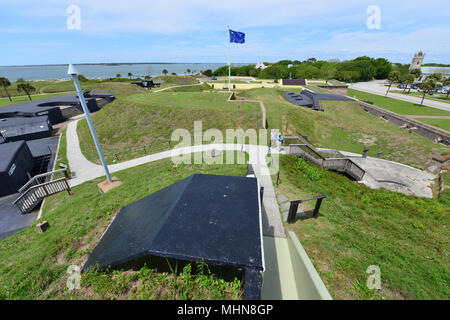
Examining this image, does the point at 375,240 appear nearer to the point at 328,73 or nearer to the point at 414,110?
the point at 414,110

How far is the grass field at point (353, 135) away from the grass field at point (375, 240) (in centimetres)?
1252

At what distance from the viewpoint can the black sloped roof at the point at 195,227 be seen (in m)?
4.26

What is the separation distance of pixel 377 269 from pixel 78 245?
37.3 ft

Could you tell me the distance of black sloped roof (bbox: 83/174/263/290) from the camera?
4.26m

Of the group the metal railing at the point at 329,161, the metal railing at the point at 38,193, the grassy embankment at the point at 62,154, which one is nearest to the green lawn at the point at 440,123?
the metal railing at the point at 329,161

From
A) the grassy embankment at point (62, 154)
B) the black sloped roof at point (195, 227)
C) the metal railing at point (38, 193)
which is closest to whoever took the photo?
the black sloped roof at point (195, 227)

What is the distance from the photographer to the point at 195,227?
4949 millimetres

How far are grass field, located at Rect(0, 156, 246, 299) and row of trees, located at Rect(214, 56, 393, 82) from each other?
99731 millimetres

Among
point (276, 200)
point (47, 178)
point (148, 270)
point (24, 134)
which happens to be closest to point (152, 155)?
point (47, 178)

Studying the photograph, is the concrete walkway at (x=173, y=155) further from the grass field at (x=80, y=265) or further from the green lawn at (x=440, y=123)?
the green lawn at (x=440, y=123)

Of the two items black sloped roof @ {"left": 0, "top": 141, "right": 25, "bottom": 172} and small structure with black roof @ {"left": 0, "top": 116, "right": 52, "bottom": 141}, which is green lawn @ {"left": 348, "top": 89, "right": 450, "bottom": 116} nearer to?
black sloped roof @ {"left": 0, "top": 141, "right": 25, "bottom": 172}

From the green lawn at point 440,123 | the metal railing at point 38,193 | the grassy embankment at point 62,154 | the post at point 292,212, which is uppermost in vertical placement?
the green lawn at point 440,123

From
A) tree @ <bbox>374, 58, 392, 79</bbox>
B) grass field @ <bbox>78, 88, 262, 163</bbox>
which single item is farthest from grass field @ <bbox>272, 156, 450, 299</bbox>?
tree @ <bbox>374, 58, 392, 79</bbox>
